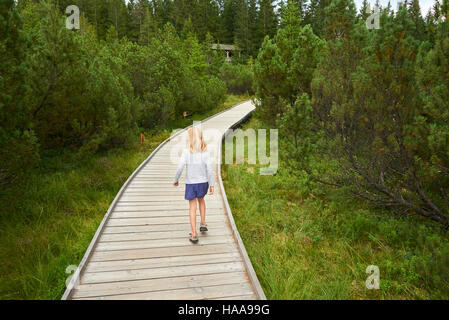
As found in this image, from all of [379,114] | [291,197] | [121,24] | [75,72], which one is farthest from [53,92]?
[121,24]

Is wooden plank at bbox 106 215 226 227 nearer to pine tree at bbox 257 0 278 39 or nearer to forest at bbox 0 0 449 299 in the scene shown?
forest at bbox 0 0 449 299

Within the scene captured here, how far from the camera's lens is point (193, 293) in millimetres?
3252

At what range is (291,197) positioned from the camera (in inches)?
283

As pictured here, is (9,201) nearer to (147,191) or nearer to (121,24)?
(147,191)

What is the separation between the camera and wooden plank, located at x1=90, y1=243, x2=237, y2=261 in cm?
396

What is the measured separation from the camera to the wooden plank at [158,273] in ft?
11.4

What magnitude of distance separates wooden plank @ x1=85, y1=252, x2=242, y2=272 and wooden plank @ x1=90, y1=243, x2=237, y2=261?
0.09 meters

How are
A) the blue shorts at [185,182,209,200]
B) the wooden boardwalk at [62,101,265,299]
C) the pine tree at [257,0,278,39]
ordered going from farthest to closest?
1. the pine tree at [257,0,278,39]
2. the blue shorts at [185,182,209,200]
3. the wooden boardwalk at [62,101,265,299]

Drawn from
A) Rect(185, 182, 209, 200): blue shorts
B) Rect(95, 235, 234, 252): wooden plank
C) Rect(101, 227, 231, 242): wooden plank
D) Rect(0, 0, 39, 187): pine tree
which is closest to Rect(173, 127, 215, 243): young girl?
Rect(185, 182, 209, 200): blue shorts

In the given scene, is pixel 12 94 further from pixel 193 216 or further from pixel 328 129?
pixel 328 129

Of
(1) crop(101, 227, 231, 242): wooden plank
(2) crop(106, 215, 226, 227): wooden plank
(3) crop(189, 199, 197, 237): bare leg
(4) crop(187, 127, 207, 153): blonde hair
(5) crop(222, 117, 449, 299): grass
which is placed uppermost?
(4) crop(187, 127, 207, 153): blonde hair

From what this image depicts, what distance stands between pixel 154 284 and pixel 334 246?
126 inches
